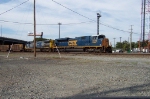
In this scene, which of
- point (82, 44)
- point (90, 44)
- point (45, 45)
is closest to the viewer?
point (90, 44)

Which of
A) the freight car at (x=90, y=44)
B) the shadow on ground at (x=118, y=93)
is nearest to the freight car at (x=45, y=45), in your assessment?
the freight car at (x=90, y=44)

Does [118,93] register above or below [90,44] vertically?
below

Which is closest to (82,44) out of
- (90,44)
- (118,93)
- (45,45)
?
(90,44)

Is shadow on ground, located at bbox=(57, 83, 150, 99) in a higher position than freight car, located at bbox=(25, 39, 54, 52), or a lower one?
lower

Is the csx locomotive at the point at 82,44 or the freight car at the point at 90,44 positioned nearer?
the freight car at the point at 90,44

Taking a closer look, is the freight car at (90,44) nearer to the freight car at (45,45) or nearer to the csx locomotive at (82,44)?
the csx locomotive at (82,44)

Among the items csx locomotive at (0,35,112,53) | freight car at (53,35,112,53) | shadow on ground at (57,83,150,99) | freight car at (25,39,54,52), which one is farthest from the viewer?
freight car at (25,39,54,52)

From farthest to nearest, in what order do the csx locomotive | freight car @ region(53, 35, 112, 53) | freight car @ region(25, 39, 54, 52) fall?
freight car @ region(25, 39, 54, 52), the csx locomotive, freight car @ region(53, 35, 112, 53)

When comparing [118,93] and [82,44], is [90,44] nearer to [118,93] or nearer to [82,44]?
[82,44]

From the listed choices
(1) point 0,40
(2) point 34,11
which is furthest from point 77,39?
(1) point 0,40

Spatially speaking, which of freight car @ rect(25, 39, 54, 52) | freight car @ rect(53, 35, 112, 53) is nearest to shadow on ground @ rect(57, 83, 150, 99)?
freight car @ rect(53, 35, 112, 53)

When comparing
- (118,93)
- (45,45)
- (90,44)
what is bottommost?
(118,93)

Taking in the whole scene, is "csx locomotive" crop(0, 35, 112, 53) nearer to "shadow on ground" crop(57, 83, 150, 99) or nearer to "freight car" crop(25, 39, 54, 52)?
"freight car" crop(25, 39, 54, 52)

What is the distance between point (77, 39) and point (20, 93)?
Answer: 41963mm
